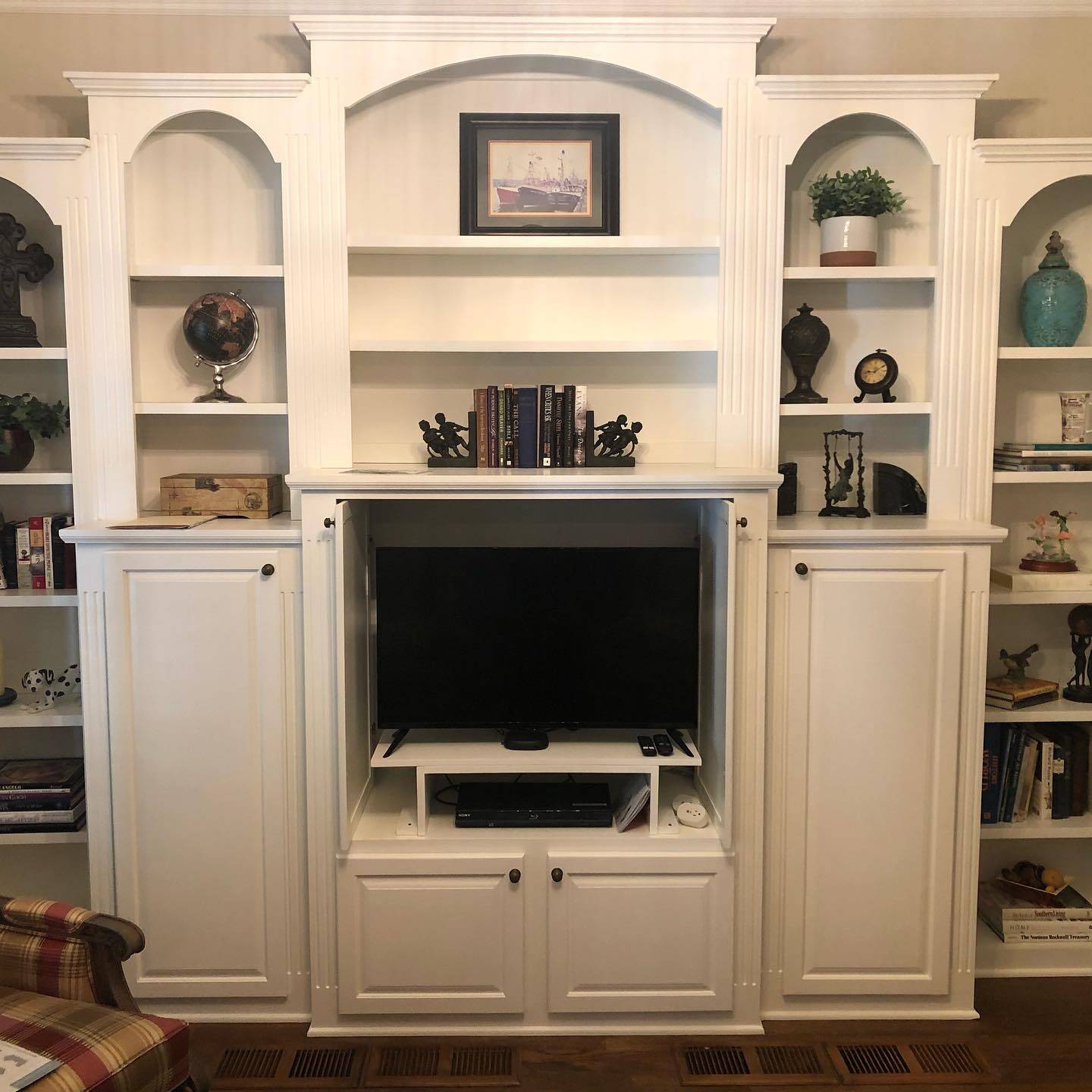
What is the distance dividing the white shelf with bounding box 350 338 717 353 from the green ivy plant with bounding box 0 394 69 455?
87 centimetres

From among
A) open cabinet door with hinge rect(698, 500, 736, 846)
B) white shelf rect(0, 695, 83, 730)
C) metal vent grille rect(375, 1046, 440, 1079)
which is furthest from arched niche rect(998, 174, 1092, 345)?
white shelf rect(0, 695, 83, 730)

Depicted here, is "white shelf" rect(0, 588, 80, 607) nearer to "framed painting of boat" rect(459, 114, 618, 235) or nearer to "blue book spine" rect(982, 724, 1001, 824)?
"framed painting of boat" rect(459, 114, 618, 235)

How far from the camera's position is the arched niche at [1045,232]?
114 inches

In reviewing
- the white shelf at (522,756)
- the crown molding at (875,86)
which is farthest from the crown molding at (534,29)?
the white shelf at (522,756)

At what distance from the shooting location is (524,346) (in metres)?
2.73

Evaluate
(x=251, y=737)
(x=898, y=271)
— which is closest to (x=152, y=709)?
(x=251, y=737)

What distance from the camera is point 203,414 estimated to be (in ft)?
9.55

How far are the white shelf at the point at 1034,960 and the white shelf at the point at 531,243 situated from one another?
214 centimetres

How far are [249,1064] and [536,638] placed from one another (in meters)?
1.26

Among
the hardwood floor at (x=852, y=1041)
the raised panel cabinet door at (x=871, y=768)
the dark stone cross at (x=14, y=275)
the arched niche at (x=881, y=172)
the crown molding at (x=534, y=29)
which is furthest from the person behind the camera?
the arched niche at (x=881, y=172)

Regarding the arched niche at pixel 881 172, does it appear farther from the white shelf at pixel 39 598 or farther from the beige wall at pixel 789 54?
the white shelf at pixel 39 598

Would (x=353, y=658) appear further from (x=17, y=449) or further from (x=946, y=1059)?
(x=946, y=1059)

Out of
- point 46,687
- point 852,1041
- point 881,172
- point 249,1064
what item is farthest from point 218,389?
point 852,1041

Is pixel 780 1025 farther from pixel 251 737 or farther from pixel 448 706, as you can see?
pixel 251 737
